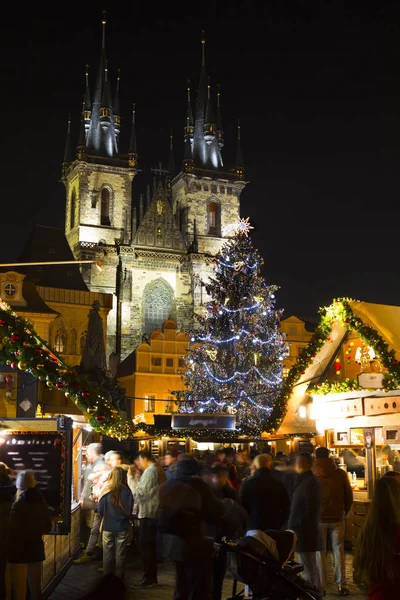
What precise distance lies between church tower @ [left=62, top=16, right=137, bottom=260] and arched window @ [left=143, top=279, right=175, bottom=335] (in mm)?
4094

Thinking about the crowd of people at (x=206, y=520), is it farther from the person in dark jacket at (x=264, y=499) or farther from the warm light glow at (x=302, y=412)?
the warm light glow at (x=302, y=412)

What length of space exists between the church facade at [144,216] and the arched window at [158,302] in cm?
7

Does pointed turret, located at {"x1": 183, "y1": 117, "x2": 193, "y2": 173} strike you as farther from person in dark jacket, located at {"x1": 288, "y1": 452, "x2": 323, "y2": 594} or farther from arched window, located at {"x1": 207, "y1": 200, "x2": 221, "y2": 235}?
person in dark jacket, located at {"x1": 288, "y1": 452, "x2": 323, "y2": 594}

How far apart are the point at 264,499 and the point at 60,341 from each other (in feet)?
125

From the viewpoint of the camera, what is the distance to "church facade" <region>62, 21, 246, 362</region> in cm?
5619

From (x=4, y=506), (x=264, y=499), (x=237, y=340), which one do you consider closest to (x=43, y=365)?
(x=4, y=506)

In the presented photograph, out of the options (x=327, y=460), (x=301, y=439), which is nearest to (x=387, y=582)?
(x=327, y=460)

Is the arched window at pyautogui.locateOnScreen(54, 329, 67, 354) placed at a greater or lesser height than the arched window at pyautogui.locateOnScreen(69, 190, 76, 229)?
lesser

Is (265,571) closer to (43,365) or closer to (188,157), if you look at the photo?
(43,365)

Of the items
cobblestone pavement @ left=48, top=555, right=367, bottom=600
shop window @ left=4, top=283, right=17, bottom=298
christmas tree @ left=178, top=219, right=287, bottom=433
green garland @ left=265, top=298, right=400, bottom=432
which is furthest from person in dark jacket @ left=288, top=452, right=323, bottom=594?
shop window @ left=4, top=283, right=17, bottom=298

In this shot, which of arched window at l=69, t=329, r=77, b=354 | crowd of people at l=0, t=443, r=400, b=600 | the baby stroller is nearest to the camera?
crowd of people at l=0, t=443, r=400, b=600

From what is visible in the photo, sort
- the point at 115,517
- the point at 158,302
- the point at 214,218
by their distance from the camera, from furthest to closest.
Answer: the point at 214,218 < the point at 158,302 < the point at 115,517

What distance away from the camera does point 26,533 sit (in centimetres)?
718

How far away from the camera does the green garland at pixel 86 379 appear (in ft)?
35.6
